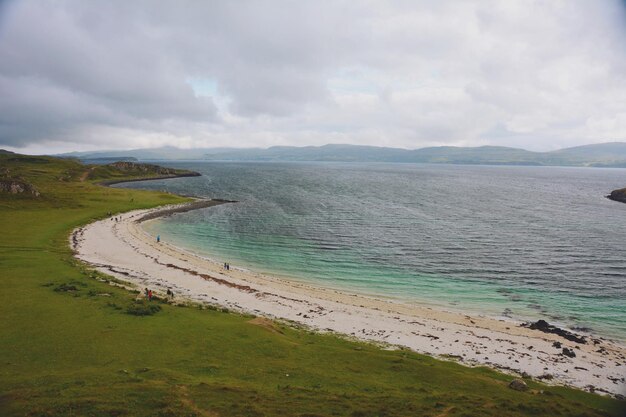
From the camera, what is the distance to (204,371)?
2703cm

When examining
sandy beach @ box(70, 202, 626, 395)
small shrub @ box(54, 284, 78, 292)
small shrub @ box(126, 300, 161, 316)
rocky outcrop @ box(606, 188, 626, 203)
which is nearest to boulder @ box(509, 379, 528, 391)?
sandy beach @ box(70, 202, 626, 395)

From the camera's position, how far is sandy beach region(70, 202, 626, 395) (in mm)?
35594

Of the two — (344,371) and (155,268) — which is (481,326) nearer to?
(344,371)

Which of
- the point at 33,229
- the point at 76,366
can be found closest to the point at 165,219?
the point at 33,229

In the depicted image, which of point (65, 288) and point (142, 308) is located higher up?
point (65, 288)

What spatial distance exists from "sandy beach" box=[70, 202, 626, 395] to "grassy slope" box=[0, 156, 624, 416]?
4.49m

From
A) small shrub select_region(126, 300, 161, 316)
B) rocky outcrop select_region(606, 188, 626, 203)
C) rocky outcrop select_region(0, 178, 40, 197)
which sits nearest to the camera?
small shrub select_region(126, 300, 161, 316)

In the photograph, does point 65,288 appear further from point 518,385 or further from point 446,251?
point 446,251

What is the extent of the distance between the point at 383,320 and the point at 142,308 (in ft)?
93.4

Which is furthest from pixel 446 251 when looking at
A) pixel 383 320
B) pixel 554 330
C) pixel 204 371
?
pixel 204 371

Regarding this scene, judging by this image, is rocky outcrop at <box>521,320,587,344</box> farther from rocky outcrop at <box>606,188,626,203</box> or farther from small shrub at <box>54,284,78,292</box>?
rocky outcrop at <box>606,188,626,203</box>

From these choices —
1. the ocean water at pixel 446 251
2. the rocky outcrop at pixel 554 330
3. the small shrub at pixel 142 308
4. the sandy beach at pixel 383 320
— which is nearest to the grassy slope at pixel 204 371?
the small shrub at pixel 142 308

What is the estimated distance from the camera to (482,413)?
22.4 metres

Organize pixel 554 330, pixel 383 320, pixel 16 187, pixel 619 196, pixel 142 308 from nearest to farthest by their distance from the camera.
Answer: pixel 142 308, pixel 554 330, pixel 383 320, pixel 16 187, pixel 619 196
